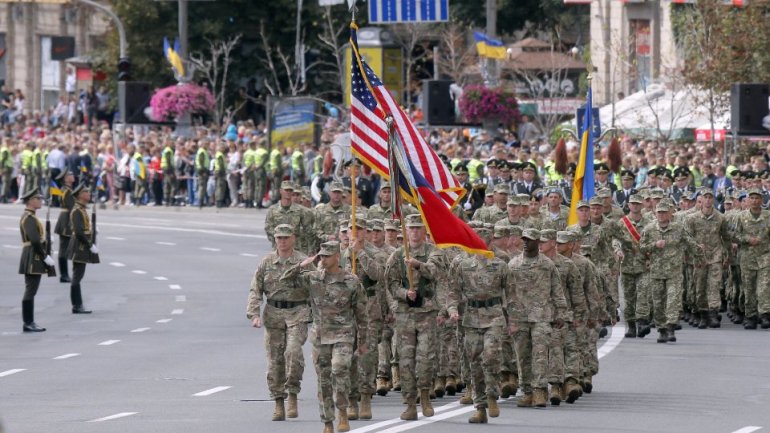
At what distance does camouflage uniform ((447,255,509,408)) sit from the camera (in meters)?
17.8

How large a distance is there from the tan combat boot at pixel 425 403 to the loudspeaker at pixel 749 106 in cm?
1654

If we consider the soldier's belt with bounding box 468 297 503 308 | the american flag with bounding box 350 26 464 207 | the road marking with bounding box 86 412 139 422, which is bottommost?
the road marking with bounding box 86 412 139 422

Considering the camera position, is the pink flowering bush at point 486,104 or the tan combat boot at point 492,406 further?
the pink flowering bush at point 486,104

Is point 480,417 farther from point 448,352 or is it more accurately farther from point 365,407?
point 448,352

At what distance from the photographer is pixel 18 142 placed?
5681cm

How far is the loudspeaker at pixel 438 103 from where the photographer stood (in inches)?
1455

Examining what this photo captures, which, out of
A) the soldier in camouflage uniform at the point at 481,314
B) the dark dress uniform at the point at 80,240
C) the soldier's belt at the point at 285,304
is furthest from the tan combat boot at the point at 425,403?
the dark dress uniform at the point at 80,240

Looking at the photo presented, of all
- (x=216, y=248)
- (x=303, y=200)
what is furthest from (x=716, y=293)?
(x=216, y=248)

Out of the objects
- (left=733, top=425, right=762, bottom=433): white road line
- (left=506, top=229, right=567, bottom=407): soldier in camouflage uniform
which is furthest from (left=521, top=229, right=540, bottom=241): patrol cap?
(left=733, top=425, right=762, bottom=433): white road line

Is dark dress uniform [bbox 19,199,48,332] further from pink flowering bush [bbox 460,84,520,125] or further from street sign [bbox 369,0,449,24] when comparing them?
street sign [bbox 369,0,449,24]

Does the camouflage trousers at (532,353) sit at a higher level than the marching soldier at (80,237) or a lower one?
lower

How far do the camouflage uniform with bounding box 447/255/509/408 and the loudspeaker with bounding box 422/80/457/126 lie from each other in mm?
18737

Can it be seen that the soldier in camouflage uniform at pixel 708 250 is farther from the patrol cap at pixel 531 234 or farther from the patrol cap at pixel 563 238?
the patrol cap at pixel 531 234

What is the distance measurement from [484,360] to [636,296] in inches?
291
